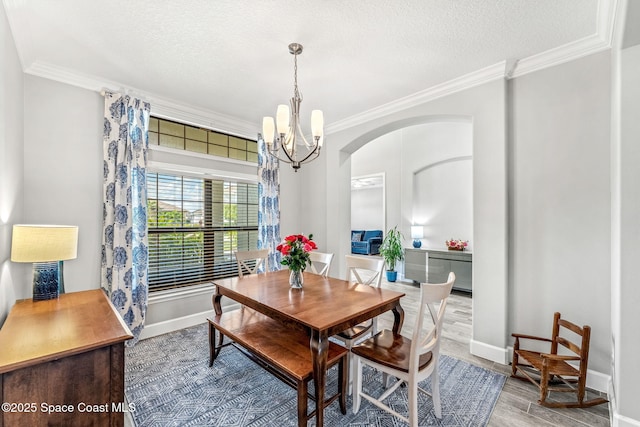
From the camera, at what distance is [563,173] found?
2.50m

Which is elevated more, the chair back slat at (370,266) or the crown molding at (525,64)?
the crown molding at (525,64)

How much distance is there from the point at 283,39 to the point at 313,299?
2137mm

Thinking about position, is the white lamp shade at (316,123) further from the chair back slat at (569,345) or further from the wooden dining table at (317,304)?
the chair back slat at (569,345)

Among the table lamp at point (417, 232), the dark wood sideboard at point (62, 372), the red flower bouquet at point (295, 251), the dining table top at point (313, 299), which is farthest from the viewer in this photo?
the table lamp at point (417, 232)

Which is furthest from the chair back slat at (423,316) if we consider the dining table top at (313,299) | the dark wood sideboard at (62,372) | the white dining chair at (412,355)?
the dark wood sideboard at (62,372)

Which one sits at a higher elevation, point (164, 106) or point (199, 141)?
A: point (164, 106)

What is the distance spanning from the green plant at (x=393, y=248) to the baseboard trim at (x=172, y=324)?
3.82m

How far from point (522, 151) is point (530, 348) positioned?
1.91m

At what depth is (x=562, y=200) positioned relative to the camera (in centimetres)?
251

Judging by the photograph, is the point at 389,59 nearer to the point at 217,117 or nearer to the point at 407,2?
the point at 407,2

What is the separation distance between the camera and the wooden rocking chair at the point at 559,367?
2.11 meters

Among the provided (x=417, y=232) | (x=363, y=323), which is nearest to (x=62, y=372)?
(x=363, y=323)

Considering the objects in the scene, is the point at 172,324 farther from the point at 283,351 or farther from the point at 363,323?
the point at 363,323

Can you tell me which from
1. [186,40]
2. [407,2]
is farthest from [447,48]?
[186,40]
